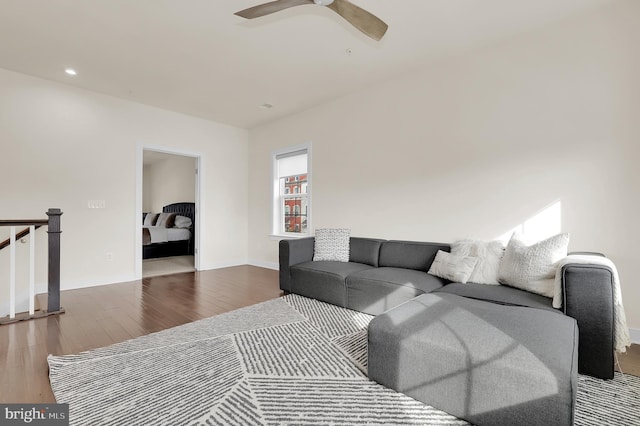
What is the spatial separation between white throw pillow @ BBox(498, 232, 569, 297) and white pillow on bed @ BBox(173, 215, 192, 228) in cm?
680

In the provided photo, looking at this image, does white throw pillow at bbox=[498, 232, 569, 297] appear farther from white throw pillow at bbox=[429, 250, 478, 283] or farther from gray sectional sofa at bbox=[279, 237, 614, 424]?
white throw pillow at bbox=[429, 250, 478, 283]

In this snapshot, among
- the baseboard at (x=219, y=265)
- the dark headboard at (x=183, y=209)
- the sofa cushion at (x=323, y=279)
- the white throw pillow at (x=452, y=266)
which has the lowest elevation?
the baseboard at (x=219, y=265)

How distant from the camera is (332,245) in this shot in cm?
387

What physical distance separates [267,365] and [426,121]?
3.10m

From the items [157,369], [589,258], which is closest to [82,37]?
[157,369]

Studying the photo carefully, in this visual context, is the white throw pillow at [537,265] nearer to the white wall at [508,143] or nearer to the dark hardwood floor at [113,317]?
the white wall at [508,143]

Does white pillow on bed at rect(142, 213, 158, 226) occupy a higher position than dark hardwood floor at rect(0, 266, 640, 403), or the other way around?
white pillow on bed at rect(142, 213, 158, 226)

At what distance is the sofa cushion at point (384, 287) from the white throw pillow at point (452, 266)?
89 millimetres

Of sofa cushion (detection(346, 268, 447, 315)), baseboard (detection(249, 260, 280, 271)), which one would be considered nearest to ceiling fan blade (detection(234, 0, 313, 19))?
sofa cushion (detection(346, 268, 447, 315))

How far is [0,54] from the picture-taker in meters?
3.19

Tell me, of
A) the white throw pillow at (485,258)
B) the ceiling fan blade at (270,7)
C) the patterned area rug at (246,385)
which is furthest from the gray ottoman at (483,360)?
the ceiling fan blade at (270,7)

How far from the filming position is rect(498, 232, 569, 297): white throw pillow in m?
2.20

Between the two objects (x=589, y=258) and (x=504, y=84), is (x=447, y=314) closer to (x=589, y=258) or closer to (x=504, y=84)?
(x=589, y=258)

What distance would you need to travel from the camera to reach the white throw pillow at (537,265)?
7.22ft
